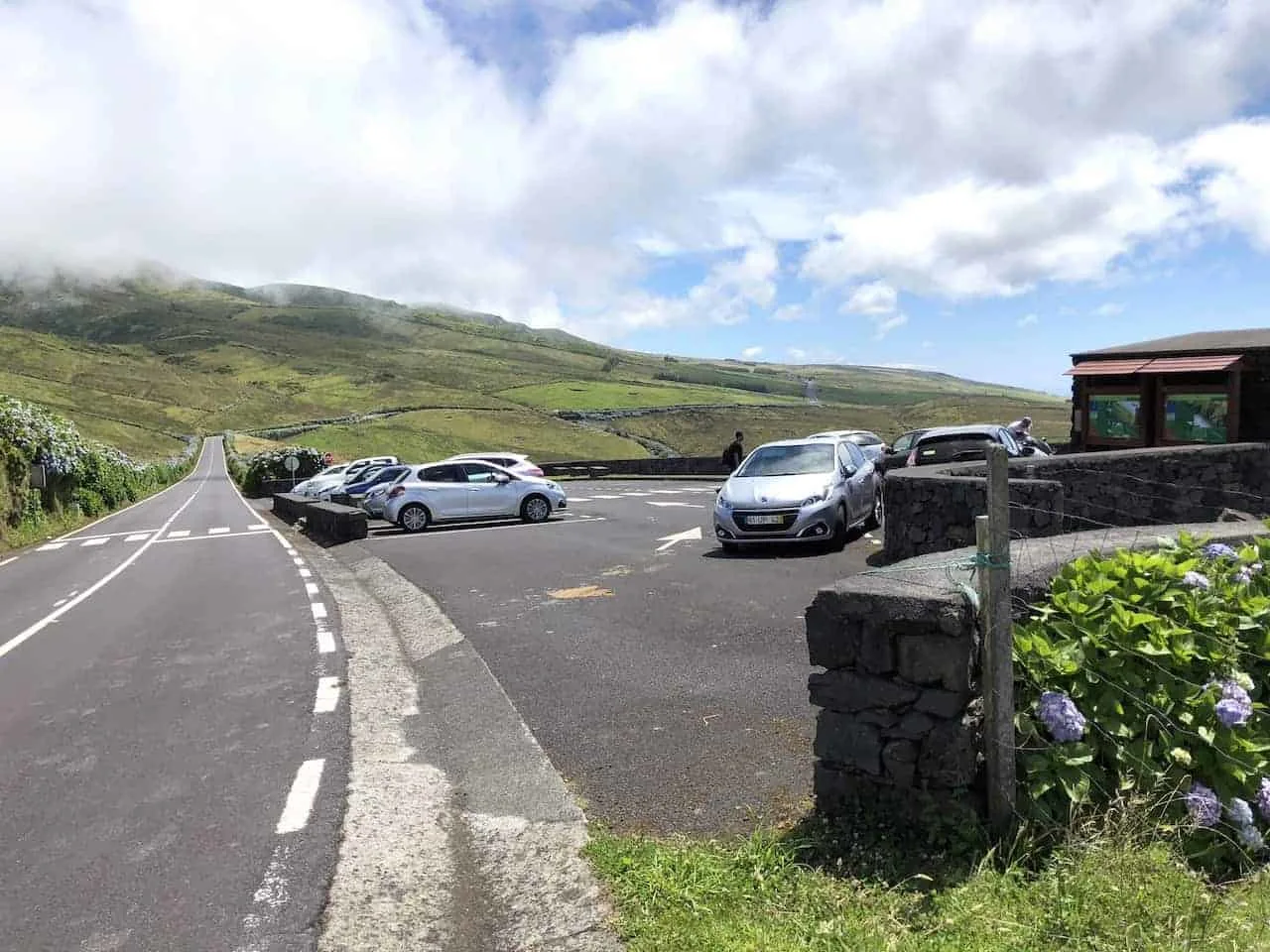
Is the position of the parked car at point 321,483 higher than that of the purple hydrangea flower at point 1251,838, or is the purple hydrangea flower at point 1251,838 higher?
the purple hydrangea flower at point 1251,838

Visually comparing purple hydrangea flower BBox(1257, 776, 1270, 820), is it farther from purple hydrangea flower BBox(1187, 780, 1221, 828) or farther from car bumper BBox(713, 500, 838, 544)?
car bumper BBox(713, 500, 838, 544)

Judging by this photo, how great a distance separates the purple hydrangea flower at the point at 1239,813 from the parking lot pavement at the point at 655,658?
185cm

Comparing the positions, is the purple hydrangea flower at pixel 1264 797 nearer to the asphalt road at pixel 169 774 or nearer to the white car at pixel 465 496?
the asphalt road at pixel 169 774

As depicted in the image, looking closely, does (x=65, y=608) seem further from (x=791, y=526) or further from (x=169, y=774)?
(x=791, y=526)

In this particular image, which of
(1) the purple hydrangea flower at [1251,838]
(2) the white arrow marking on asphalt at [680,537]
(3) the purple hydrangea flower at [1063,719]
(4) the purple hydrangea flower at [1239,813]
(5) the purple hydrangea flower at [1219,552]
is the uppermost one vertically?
(5) the purple hydrangea flower at [1219,552]

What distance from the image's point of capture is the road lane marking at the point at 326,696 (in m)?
6.73

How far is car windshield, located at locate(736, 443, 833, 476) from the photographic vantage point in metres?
13.9

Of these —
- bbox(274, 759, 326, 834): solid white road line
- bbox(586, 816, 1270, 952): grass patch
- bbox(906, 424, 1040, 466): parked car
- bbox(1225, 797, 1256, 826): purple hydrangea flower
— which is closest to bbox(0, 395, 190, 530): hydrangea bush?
bbox(906, 424, 1040, 466): parked car

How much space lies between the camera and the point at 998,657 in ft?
12.2

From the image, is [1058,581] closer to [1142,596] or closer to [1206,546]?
[1142,596]

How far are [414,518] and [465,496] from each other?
129 centimetres

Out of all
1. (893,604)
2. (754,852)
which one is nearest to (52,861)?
(754,852)

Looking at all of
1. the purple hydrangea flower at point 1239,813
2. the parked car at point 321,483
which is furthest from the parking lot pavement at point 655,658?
the parked car at point 321,483

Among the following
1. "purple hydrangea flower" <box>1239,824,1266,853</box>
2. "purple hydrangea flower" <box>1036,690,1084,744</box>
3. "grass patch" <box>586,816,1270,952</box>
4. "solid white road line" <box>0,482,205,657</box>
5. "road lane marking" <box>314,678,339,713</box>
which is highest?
"purple hydrangea flower" <box>1036,690,1084,744</box>
